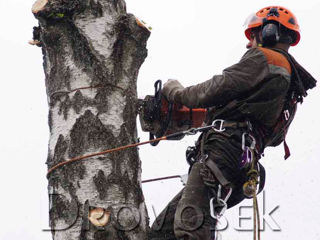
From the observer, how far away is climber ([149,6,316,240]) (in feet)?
11.0

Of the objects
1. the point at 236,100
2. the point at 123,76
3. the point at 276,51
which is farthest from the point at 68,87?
the point at 276,51

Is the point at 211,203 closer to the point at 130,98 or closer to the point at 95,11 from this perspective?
the point at 130,98

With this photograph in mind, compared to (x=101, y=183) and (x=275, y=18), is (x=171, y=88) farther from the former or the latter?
(x=101, y=183)

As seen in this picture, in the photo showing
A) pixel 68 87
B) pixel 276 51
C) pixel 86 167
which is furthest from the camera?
pixel 276 51

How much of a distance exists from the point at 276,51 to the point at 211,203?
1.22 meters

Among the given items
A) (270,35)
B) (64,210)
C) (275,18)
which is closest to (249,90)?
(270,35)

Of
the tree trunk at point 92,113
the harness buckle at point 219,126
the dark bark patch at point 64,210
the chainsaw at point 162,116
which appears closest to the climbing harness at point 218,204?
the harness buckle at point 219,126

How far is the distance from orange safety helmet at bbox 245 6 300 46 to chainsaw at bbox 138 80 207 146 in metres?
0.80

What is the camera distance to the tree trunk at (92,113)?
2977 mm

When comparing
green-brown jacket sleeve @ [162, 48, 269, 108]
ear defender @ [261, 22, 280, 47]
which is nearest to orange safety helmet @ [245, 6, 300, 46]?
ear defender @ [261, 22, 280, 47]

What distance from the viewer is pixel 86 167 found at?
3.02 m

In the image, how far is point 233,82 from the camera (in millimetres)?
3463

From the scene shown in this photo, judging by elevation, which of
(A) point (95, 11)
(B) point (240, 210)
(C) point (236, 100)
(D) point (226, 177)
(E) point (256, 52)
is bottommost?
(B) point (240, 210)

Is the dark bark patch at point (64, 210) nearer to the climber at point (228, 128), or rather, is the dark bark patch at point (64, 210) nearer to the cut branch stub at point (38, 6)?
the climber at point (228, 128)
